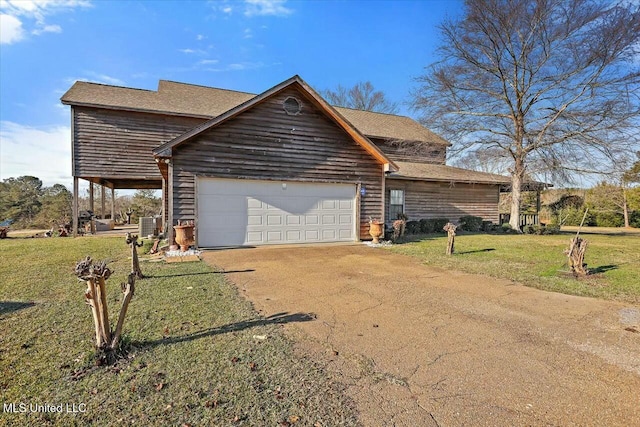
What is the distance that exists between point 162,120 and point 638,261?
60.2 ft

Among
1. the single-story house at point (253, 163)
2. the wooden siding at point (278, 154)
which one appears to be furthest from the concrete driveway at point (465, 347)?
the wooden siding at point (278, 154)

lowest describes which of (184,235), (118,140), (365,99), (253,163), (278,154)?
(184,235)

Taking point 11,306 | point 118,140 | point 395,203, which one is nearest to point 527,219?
point 395,203

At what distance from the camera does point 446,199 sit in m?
17.5

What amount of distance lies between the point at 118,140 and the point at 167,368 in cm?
1532

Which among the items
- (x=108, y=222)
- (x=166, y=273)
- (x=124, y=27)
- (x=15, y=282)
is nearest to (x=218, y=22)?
(x=124, y=27)

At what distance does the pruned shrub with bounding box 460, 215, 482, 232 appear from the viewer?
17703 mm

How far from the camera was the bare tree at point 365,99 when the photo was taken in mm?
33188

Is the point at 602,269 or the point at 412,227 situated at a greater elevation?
the point at 412,227

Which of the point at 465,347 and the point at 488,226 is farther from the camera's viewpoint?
the point at 488,226

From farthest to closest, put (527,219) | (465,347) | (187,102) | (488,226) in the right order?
(527,219), (488,226), (187,102), (465,347)

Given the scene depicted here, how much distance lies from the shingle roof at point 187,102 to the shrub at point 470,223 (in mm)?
4900

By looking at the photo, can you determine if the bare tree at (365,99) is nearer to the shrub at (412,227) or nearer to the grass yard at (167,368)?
the shrub at (412,227)

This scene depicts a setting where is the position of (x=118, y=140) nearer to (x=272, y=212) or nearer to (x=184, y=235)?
(x=184, y=235)
